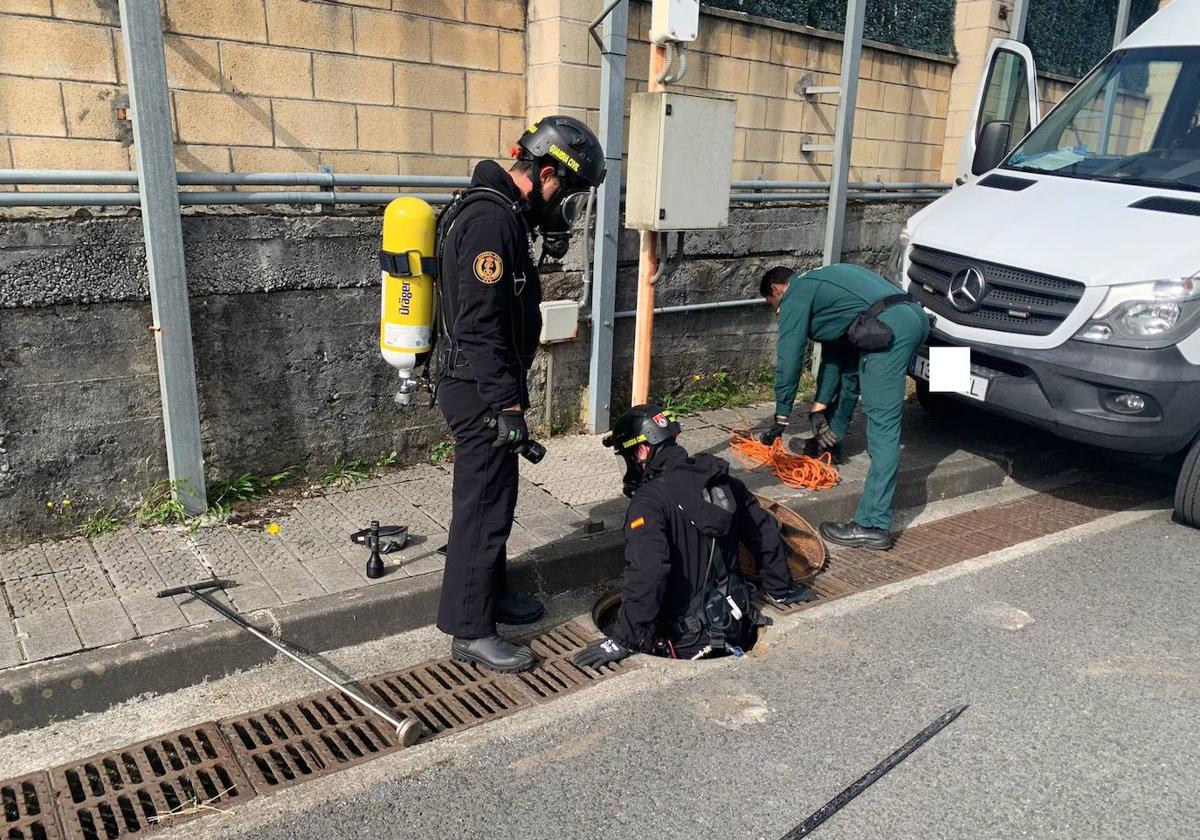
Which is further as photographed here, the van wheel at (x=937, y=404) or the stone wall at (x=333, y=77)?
the van wheel at (x=937, y=404)

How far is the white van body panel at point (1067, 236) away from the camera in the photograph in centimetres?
493

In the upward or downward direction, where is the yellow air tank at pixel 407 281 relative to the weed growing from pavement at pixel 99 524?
upward

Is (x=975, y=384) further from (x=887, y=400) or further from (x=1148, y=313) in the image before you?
(x=1148, y=313)

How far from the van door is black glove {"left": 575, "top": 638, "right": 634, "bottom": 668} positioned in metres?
4.69

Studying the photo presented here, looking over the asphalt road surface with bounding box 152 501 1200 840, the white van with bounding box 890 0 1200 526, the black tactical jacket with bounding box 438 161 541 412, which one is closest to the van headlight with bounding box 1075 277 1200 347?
the white van with bounding box 890 0 1200 526

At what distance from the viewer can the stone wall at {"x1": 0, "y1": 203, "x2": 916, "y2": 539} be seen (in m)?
4.20

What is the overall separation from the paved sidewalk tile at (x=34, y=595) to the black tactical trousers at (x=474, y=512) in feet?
5.19

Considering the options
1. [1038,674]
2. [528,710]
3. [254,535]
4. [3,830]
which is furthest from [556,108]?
[3,830]

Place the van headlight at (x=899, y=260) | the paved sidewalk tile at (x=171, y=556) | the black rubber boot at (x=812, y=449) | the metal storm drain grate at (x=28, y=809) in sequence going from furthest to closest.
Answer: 1. the van headlight at (x=899, y=260)
2. the black rubber boot at (x=812, y=449)
3. the paved sidewalk tile at (x=171, y=556)
4. the metal storm drain grate at (x=28, y=809)

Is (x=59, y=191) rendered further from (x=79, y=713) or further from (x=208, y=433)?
(x=79, y=713)

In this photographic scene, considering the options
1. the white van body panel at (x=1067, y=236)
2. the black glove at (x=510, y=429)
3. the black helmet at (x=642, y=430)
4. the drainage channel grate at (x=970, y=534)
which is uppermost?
the white van body panel at (x=1067, y=236)

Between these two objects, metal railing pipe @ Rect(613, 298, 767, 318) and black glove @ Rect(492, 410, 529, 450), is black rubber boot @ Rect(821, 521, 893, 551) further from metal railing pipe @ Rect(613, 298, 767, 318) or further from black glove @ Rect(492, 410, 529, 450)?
black glove @ Rect(492, 410, 529, 450)

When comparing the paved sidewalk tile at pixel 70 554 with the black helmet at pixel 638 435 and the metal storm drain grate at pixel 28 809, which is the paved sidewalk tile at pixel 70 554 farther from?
the black helmet at pixel 638 435

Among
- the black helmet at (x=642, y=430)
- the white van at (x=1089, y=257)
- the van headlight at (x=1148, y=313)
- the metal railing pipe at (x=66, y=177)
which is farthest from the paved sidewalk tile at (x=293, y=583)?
the van headlight at (x=1148, y=313)
